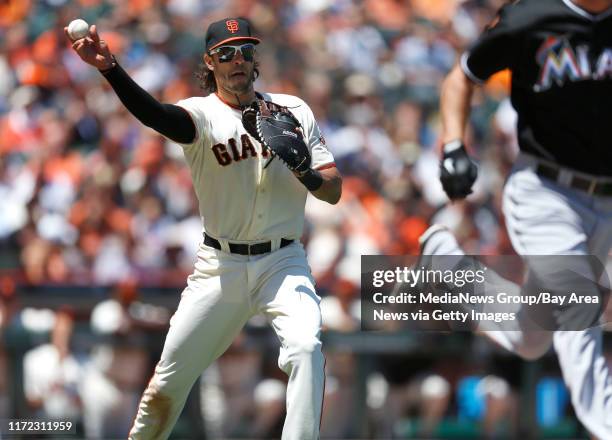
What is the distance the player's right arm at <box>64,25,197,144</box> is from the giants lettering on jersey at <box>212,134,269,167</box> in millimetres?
259

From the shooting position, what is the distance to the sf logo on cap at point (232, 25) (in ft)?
17.2

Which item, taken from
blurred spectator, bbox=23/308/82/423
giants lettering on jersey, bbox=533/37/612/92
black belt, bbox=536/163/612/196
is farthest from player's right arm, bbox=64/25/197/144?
blurred spectator, bbox=23/308/82/423

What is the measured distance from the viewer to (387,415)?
27.6ft

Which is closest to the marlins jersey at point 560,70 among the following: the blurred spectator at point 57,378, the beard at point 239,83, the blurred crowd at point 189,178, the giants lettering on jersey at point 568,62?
the giants lettering on jersey at point 568,62

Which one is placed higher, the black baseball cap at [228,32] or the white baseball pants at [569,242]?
the black baseball cap at [228,32]

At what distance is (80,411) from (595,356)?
456cm

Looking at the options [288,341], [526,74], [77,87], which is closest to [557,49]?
[526,74]

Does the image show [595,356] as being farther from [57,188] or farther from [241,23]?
[57,188]

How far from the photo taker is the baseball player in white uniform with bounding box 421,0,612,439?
5.12 meters

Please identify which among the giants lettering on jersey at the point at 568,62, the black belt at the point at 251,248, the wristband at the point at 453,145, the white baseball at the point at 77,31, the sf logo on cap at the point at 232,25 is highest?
the sf logo on cap at the point at 232,25

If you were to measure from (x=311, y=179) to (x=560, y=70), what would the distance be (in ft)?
4.01

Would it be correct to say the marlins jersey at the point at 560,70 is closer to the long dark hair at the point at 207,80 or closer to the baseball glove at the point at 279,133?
the baseball glove at the point at 279,133

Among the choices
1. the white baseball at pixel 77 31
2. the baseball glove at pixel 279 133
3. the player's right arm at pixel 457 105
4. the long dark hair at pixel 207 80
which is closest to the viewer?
the white baseball at pixel 77 31

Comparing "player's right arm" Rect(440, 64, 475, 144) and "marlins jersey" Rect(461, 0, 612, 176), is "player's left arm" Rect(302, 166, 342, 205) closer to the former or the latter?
"player's right arm" Rect(440, 64, 475, 144)
